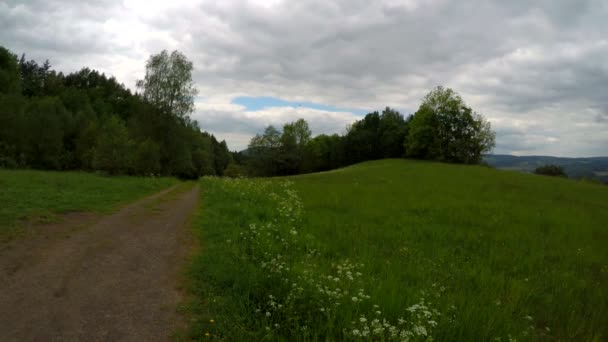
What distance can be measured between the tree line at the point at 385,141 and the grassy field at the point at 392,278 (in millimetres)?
54061

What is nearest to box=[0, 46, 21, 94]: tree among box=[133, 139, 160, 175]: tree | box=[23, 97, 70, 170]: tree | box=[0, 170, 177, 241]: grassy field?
box=[23, 97, 70, 170]: tree

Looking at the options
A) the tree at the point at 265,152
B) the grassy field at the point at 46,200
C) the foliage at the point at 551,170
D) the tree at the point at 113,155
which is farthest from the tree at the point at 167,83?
the foliage at the point at 551,170

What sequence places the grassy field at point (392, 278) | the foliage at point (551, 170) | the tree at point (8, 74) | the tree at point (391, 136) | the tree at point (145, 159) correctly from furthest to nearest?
the foliage at point (551, 170), the tree at point (391, 136), the tree at point (8, 74), the tree at point (145, 159), the grassy field at point (392, 278)

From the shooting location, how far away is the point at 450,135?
6406cm

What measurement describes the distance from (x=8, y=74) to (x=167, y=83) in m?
25.5

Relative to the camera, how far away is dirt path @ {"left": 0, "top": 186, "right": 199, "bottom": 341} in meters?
4.09

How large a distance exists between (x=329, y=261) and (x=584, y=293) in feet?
16.3

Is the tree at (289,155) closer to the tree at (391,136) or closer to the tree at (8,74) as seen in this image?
the tree at (391,136)

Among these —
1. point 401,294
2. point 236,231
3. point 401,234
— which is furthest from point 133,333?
point 401,234

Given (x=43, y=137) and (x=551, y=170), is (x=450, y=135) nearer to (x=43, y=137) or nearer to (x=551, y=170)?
(x=551, y=170)

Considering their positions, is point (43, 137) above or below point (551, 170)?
above

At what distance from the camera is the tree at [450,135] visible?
204 feet

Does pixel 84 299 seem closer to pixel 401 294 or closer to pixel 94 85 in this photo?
pixel 401 294

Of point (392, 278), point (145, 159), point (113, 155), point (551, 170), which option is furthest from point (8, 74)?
point (551, 170)
